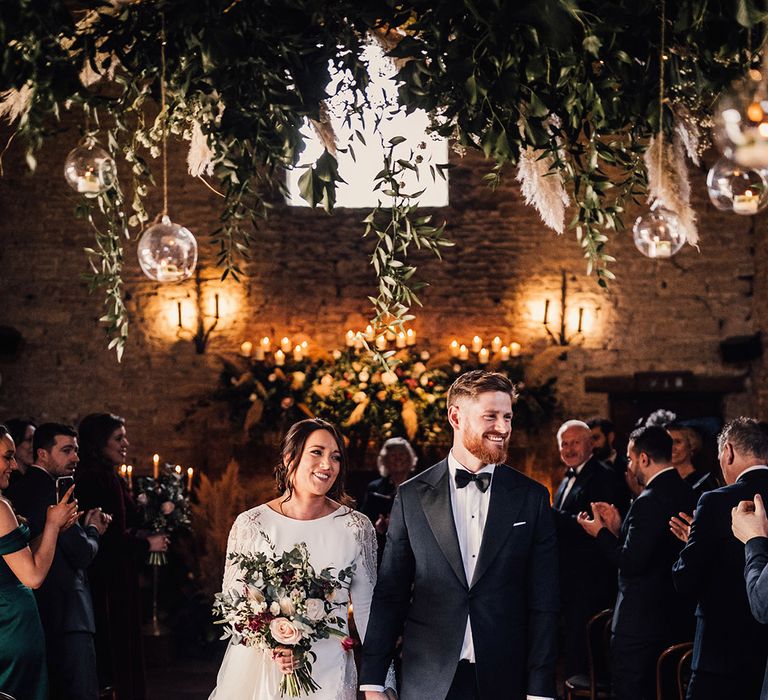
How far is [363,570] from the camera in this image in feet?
11.2

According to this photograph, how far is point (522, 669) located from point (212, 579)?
496 centimetres

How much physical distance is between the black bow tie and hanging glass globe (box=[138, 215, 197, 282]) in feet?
3.41

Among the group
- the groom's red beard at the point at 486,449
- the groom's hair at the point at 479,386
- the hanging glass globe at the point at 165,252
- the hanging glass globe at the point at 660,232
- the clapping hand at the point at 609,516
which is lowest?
the clapping hand at the point at 609,516

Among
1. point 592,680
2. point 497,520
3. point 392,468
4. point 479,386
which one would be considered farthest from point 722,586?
point 392,468

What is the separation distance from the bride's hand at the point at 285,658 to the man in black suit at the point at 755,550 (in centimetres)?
142

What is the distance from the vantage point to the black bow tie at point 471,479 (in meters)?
3.00

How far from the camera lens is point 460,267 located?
9.21 m

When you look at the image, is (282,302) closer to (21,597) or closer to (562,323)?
(562,323)

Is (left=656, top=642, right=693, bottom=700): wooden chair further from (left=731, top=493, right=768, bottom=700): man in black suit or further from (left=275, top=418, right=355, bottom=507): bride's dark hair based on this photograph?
(left=275, top=418, right=355, bottom=507): bride's dark hair

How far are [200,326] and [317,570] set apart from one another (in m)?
6.04

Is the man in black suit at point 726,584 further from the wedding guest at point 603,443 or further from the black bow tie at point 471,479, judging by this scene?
the wedding guest at point 603,443

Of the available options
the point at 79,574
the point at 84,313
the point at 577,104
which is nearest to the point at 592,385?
the point at 84,313

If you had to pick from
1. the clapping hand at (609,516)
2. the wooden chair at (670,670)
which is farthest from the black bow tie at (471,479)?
the clapping hand at (609,516)

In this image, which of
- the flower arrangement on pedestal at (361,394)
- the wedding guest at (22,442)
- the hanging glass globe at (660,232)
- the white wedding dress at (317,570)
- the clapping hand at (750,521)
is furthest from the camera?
the flower arrangement on pedestal at (361,394)
